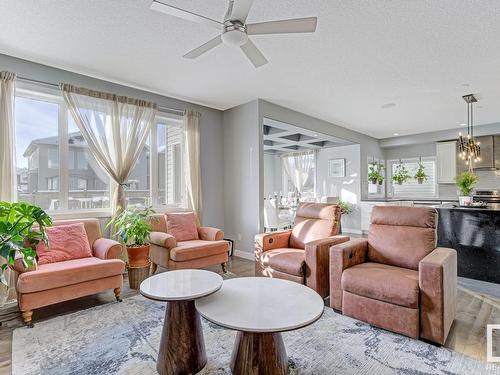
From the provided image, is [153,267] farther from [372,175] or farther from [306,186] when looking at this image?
[306,186]

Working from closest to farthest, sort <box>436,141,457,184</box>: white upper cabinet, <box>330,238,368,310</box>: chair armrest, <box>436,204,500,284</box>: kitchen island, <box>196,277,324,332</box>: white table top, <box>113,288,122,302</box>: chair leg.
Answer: <box>196,277,324,332</box>: white table top, <box>330,238,368,310</box>: chair armrest, <box>113,288,122,302</box>: chair leg, <box>436,204,500,284</box>: kitchen island, <box>436,141,457,184</box>: white upper cabinet

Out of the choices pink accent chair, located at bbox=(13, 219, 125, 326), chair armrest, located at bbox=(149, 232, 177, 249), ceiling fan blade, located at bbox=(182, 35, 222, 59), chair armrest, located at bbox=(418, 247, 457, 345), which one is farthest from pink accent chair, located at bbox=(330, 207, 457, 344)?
pink accent chair, located at bbox=(13, 219, 125, 326)

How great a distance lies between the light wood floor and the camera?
2113 mm

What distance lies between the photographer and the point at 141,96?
4312mm

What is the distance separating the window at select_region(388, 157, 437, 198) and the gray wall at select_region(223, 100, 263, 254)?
17.9 feet

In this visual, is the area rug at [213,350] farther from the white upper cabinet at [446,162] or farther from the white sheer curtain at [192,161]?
the white upper cabinet at [446,162]

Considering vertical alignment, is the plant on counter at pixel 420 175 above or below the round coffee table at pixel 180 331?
above

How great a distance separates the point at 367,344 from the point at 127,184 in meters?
3.64

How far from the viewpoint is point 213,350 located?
6.93 feet

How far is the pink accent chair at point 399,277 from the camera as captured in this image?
2150mm

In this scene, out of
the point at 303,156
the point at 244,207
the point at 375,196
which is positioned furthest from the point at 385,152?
the point at 244,207

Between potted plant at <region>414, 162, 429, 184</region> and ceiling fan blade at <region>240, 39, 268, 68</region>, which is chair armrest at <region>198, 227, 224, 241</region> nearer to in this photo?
ceiling fan blade at <region>240, 39, 268, 68</region>

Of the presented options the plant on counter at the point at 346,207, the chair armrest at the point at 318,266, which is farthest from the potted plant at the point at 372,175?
the chair armrest at the point at 318,266

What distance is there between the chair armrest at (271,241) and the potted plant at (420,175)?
5.55 metres
